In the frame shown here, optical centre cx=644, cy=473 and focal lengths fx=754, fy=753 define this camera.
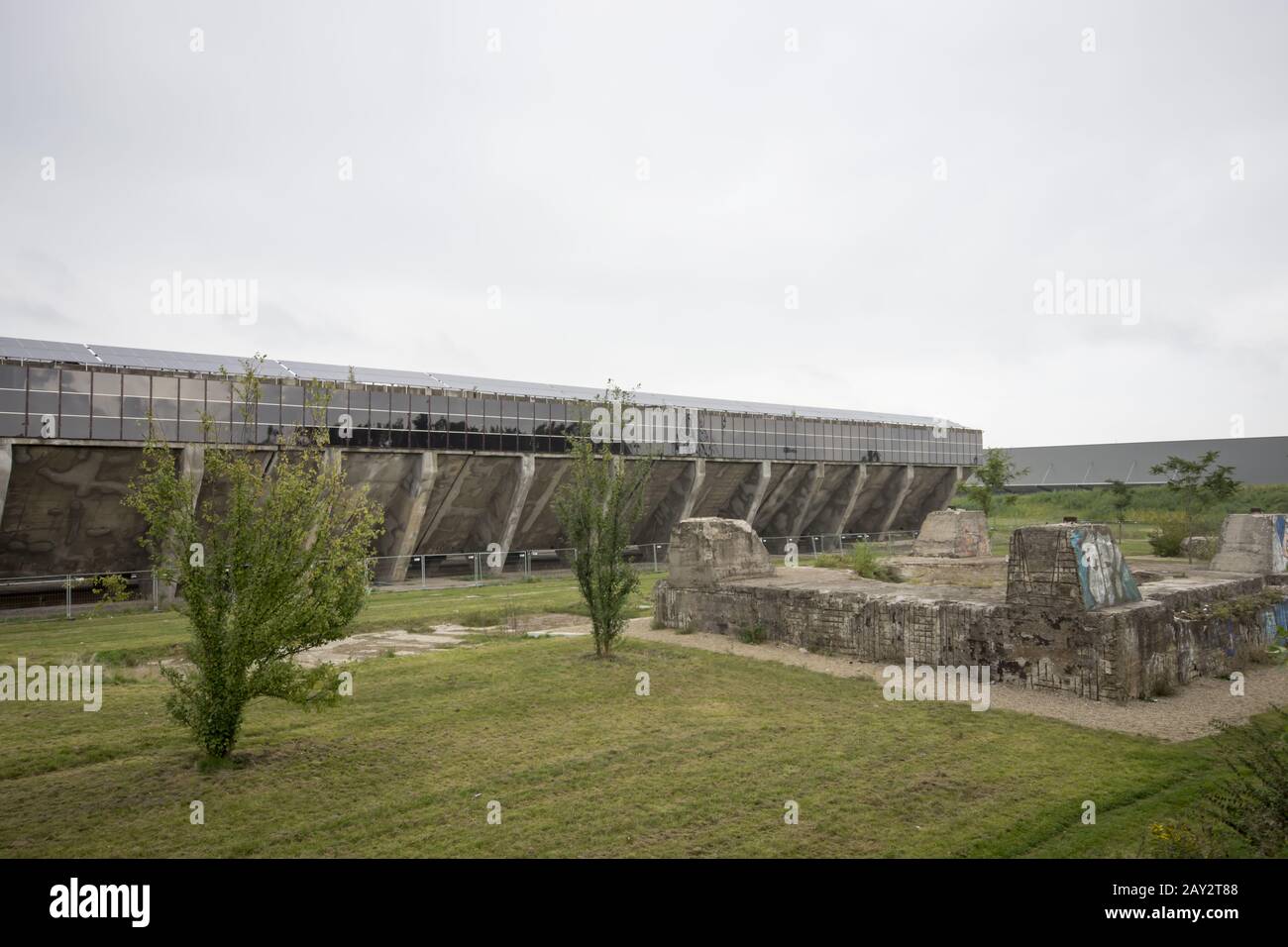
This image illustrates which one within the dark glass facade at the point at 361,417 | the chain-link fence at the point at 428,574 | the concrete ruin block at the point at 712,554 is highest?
the dark glass facade at the point at 361,417

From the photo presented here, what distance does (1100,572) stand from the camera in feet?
38.2

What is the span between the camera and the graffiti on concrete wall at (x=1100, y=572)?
11356 millimetres

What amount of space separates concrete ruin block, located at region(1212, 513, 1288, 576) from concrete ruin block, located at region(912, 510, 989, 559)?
13.2 meters

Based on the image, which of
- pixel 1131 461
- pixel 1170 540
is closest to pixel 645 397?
pixel 1170 540

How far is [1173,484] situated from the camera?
3756 cm

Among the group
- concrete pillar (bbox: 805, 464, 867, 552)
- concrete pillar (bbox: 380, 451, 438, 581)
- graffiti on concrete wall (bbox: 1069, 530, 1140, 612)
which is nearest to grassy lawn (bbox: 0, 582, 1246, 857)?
graffiti on concrete wall (bbox: 1069, 530, 1140, 612)

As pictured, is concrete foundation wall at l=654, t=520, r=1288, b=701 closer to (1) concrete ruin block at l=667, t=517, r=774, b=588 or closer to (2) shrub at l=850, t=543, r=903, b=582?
(1) concrete ruin block at l=667, t=517, r=774, b=588

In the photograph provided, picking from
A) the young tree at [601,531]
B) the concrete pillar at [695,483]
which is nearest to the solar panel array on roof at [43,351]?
the young tree at [601,531]

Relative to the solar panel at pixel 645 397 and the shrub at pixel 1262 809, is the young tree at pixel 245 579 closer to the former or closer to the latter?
the shrub at pixel 1262 809

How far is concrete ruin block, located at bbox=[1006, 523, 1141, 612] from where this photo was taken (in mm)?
11367

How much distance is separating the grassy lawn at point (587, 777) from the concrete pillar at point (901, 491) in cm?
4432

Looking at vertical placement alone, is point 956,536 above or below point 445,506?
below

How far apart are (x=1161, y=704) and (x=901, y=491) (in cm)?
4485

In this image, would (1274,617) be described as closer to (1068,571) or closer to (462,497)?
(1068,571)
